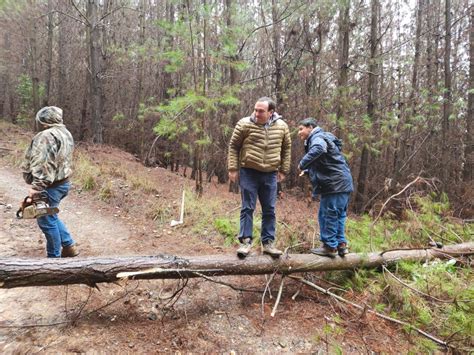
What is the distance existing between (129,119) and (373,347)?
15693mm

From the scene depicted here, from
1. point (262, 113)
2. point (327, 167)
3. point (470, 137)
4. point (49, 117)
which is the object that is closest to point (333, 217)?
point (327, 167)

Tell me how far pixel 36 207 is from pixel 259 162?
2838mm

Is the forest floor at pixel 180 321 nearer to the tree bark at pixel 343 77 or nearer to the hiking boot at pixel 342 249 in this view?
the hiking boot at pixel 342 249

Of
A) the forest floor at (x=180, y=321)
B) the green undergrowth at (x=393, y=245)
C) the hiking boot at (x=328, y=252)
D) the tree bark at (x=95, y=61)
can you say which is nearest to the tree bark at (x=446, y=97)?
the green undergrowth at (x=393, y=245)

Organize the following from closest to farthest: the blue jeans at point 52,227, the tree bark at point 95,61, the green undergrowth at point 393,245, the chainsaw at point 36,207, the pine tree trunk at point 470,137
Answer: the green undergrowth at point 393,245, the chainsaw at point 36,207, the blue jeans at point 52,227, the pine tree trunk at point 470,137, the tree bark at point 95,61

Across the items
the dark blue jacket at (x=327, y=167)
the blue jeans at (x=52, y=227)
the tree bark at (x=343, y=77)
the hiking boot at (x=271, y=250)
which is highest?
the tree bark at (x=343, y=77)

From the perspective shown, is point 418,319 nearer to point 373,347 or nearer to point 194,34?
point 373,347

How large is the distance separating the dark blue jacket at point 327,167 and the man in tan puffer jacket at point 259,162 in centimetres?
40

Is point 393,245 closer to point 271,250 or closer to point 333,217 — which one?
point 333,217

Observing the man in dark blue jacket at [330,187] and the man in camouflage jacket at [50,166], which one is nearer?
the man in camouflage jacket at [50,166]

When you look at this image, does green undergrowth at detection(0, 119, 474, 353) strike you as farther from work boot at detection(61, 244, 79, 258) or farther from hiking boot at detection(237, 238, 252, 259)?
work boot at detection(61, 244, 79, 258)

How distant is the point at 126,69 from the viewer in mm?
15078

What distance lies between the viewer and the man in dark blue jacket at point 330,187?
4156mm

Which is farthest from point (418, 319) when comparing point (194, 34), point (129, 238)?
point (194, 34)
